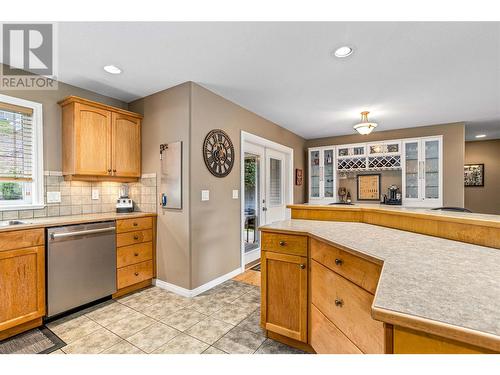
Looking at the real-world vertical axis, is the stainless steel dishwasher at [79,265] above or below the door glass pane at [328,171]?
below

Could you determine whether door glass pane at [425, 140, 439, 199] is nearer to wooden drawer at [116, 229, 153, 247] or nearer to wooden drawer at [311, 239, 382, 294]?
wooden drawer at [311, 239, 382, 294]

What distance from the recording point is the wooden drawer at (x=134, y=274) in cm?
259

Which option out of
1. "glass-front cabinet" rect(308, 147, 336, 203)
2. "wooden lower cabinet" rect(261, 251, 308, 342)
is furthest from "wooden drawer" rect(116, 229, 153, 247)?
"glass-front cabinet" rect(308, 147, 336, 203)

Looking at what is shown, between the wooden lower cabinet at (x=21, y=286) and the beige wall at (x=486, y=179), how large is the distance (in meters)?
8.06

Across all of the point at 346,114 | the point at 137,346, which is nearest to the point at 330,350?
the point at 137,346

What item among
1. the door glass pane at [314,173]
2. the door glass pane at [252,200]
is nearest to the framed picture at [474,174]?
the door glass pane at [314,173]

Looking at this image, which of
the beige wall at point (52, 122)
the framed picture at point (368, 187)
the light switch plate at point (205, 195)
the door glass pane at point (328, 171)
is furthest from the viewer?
the door glass pane at point (328, 171)

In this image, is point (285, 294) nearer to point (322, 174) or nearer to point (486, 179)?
point (322, 174)

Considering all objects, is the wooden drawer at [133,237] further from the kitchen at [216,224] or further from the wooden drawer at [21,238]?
the wooden drawer at [21,238]

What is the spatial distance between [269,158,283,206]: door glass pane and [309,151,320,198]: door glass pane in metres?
1.14

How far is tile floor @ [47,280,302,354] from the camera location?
69.0 inches
